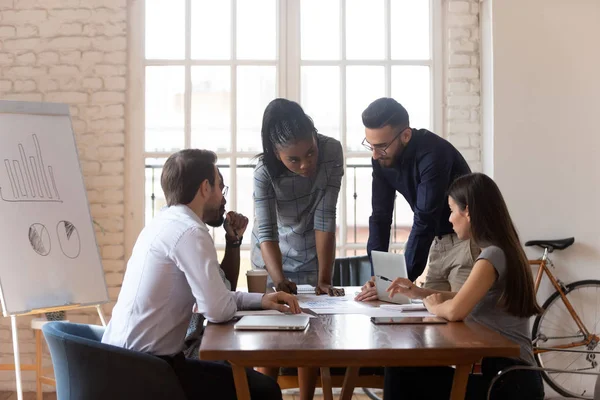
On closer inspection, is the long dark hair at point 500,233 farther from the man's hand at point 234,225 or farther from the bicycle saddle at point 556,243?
the bicycle saddle at point 556,243

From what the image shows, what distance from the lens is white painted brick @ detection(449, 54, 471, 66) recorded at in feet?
14.3

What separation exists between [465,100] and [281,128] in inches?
82.3

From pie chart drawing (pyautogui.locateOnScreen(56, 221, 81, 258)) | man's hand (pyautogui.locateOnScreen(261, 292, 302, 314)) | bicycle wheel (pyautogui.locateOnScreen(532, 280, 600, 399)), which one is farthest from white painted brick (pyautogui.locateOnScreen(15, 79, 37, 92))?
bicycle wheel (pyautogui.locateOnScreen(532, 280, 600, 399))

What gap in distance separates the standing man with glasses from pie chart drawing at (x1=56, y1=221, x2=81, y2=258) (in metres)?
1.73

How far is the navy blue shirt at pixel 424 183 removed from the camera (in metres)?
2.61

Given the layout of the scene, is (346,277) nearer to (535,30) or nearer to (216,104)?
(216,104)

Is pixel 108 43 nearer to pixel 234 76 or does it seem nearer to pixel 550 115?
pixel 234 76

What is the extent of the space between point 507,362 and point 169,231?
1.02m

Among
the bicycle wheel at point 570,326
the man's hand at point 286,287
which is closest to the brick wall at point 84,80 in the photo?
the man's hand at point 286,287

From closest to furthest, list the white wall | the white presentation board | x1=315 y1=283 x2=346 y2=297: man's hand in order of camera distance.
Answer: x1=315 y1=283 x2=346 y2=297: man's hand < the white presentation board < the white wall

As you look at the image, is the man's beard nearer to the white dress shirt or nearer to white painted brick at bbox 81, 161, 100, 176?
the white dress shirt

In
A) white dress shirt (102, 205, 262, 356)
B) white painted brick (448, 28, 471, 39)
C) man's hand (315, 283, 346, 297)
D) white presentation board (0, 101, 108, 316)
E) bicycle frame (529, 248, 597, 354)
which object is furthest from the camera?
white painted brick (448, 28, 471, 39)

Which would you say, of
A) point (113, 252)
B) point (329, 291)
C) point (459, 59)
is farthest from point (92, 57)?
point (329, 291)

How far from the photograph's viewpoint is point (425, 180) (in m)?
2.65
